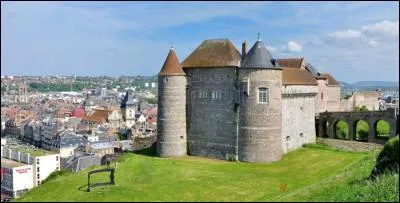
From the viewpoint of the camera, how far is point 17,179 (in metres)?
75.9

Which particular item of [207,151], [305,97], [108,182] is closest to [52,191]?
[108,182]

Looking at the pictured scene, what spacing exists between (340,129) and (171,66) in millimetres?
18111

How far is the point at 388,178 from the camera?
15.9m

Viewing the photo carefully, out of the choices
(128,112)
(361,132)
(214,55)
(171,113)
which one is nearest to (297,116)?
(214,55)

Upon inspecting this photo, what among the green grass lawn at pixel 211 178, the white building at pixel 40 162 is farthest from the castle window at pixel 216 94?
the white building at pixel 40 162

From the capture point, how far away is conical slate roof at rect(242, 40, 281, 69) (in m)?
34.4

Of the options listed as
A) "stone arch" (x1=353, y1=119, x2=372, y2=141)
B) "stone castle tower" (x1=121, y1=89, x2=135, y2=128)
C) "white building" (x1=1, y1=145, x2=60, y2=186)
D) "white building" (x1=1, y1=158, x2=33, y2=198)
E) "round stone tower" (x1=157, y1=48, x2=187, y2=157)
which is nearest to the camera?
"round stone tower" (x1=157, y1=48, x2=187, y2=157)

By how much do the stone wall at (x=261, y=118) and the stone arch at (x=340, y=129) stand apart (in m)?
12.0

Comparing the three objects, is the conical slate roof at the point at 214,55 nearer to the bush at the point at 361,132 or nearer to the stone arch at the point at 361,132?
the stone arch at the point at 361,132

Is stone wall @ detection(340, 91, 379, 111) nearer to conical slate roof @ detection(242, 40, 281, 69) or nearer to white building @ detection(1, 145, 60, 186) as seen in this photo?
conical slate roof @ detection(242, 40, 281, 69)

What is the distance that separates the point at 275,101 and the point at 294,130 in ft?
16.3

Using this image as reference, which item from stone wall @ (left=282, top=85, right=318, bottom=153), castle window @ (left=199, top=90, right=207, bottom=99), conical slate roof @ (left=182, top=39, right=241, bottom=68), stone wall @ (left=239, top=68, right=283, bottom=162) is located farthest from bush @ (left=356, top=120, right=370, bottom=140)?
conical slate roof @ (left=182, top=39, right=241, bottom=68)

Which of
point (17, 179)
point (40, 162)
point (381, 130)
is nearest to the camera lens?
point (381, 130)

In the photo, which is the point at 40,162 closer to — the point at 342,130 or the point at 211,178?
the point at 342,130
